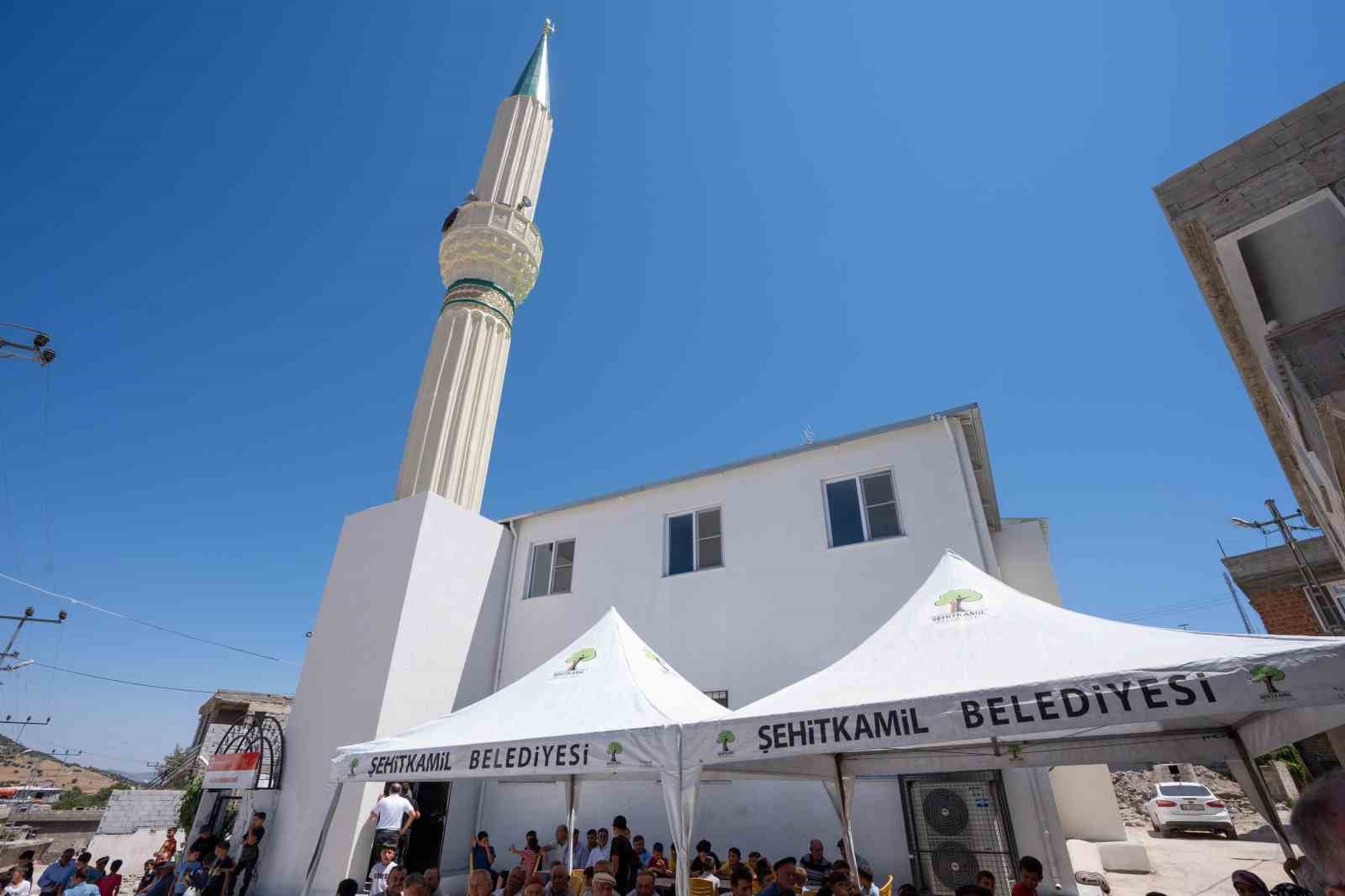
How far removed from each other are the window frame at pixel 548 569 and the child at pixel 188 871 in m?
6.47

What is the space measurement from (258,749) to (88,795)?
51.6 m

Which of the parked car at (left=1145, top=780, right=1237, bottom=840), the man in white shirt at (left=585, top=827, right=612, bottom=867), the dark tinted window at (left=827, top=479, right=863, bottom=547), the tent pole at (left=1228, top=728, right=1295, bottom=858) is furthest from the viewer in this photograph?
the parked car at (left=1145, top=780, right=1237, bottom=840)

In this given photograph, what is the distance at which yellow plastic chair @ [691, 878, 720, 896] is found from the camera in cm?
657

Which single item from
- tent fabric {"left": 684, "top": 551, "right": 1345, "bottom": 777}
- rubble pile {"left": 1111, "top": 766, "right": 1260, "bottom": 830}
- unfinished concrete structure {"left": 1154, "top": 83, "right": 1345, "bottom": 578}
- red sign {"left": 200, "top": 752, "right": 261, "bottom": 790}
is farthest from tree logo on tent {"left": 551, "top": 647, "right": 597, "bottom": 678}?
rubble pile {"left": 1111, "top": 766, "right": 1260, "bottom": 830}

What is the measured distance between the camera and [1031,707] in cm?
443

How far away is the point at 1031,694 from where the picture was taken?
4.46 metres

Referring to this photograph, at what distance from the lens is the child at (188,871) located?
9055mm

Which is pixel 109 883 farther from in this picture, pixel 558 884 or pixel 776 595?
pixel 776 595

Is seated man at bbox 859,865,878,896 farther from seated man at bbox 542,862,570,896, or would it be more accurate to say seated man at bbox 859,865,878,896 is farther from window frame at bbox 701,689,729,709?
window frame at bbox 701,689,729,709

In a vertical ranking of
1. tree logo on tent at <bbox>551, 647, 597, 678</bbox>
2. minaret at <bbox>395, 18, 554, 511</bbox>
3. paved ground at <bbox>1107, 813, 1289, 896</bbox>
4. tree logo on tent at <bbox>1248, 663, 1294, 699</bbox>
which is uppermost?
minaret at <bbox>395, 18, 554, 511</bbox>

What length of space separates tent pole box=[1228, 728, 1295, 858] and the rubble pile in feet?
55.3

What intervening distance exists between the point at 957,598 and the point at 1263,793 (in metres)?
2.67

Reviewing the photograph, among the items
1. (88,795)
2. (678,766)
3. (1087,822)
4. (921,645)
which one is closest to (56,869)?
(678,766)

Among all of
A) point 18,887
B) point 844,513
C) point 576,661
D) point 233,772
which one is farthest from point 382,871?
point 844,513
